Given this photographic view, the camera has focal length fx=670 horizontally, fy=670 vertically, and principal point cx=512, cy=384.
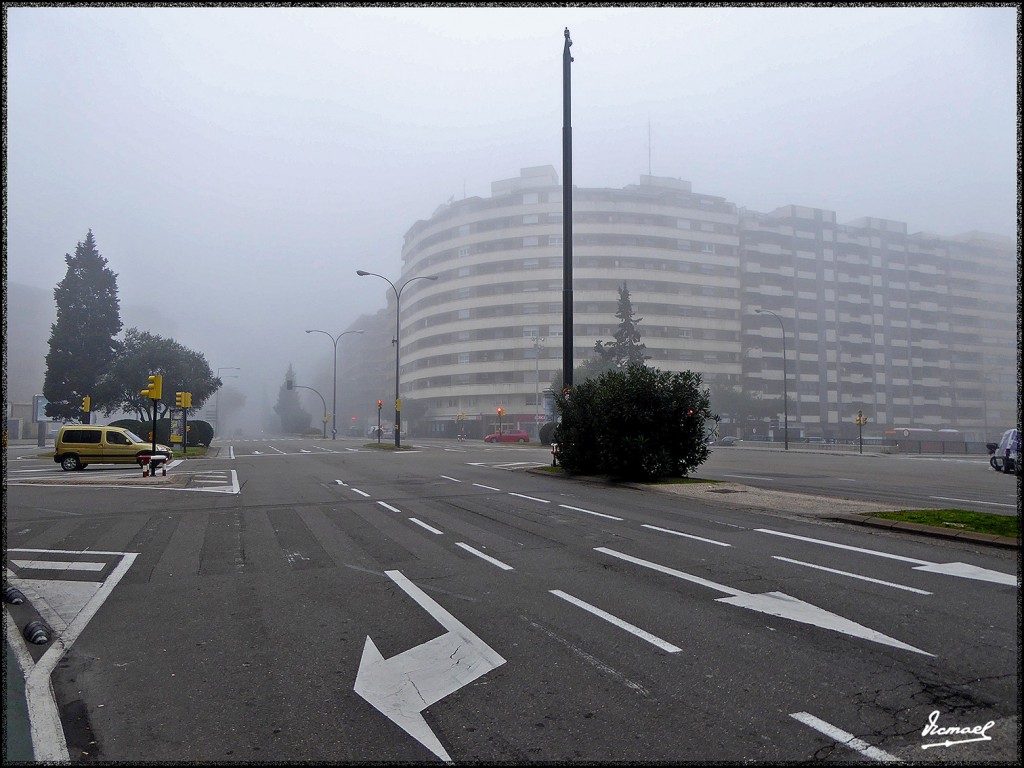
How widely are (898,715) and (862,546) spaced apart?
18.7ft

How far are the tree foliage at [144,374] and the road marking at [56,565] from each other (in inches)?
1886

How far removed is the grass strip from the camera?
367 inches

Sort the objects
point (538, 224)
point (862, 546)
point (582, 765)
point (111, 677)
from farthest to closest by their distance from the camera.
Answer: point (538, 224) → point (862, 546) → point (111, 677) → point (582, 765)

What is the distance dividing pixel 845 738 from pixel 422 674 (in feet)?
8.58

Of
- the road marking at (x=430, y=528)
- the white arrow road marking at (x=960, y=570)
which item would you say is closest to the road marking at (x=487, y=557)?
the road marking at (x=430, y=528)

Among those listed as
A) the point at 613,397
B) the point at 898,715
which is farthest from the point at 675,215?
the point at 898,715

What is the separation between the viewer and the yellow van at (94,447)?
27.4 meters

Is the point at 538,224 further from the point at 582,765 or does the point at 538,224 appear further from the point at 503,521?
the point at 582,765

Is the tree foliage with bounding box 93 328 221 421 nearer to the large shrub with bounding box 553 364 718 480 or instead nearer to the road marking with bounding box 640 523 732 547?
the large shrub with bounding box 553 364 718 480

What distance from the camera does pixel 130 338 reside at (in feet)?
200

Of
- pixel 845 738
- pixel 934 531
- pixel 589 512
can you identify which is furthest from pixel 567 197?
pixel 845 738

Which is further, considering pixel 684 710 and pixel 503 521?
pixel 503 521

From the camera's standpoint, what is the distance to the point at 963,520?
403 inches

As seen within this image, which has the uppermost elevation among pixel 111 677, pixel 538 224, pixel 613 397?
pixel 538 224
